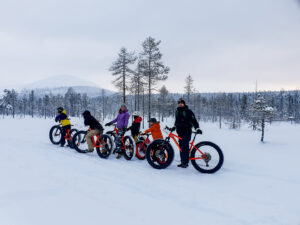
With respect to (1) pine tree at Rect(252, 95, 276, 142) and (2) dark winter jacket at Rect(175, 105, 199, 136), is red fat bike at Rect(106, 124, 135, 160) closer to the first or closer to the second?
(2) dark winter jacket at Rect(175, 105, 199, 136)

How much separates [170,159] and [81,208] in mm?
3115

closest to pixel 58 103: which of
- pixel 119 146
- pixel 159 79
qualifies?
pixel 159 79

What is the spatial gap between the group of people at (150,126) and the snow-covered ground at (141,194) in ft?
2.86

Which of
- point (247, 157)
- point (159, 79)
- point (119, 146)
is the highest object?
point (159, 79)

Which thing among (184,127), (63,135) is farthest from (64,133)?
(184,127)

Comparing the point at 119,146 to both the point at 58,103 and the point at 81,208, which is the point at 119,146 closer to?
the point at 81,208

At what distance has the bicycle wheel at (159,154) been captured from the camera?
5.80 m

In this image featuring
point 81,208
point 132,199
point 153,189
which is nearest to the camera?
point 81,208

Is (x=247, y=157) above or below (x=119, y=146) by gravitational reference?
below

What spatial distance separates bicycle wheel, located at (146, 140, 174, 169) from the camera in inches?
228

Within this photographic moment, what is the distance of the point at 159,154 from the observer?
6.06m

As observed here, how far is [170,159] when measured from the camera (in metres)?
5.78

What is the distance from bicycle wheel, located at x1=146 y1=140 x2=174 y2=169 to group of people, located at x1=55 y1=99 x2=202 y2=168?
0.39 m

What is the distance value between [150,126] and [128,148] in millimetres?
1203
